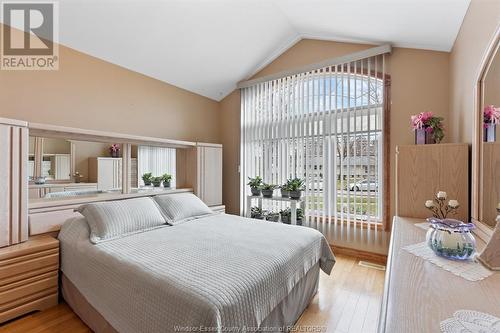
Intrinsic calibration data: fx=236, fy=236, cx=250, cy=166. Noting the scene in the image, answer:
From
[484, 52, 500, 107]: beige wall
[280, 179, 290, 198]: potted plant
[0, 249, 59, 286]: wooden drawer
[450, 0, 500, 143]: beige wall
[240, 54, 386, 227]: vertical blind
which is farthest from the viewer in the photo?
[280, 179, 290, 198]: potted plant

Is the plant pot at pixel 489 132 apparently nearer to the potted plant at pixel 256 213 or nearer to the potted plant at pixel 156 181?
the potted plant at pixel 256 213

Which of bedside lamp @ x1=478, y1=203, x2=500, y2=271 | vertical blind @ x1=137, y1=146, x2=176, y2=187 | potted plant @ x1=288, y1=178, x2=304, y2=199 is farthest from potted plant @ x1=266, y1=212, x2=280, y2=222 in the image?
bedside lamp @ x1=478, y1=203, x2=500, y2=271

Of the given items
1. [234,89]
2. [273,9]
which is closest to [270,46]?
[273,9]

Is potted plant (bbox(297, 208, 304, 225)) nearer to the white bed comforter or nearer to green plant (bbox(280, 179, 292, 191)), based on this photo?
green plant (bbox(280, 179, 292, 191))

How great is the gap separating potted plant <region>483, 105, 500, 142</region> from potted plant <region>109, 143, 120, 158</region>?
3.29 meters

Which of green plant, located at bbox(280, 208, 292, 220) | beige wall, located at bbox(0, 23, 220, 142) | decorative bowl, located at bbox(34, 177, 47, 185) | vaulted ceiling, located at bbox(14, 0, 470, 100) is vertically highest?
vaulted ceiling, located at bbox(14, 0, 470, 100)

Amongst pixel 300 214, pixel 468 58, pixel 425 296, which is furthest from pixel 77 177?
pixel 468 58

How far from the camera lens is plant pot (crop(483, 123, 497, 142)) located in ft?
4.49

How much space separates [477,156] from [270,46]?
2.79m

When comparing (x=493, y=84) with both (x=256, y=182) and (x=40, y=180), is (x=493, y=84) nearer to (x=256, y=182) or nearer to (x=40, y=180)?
(x=256, y=182)

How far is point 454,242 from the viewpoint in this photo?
3.64 ft

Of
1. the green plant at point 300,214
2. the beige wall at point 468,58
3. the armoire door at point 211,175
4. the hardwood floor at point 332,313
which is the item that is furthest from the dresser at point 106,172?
the beige wall at point 468,58

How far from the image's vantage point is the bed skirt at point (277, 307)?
153 cm

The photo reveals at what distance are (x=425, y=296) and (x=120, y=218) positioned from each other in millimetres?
2170
